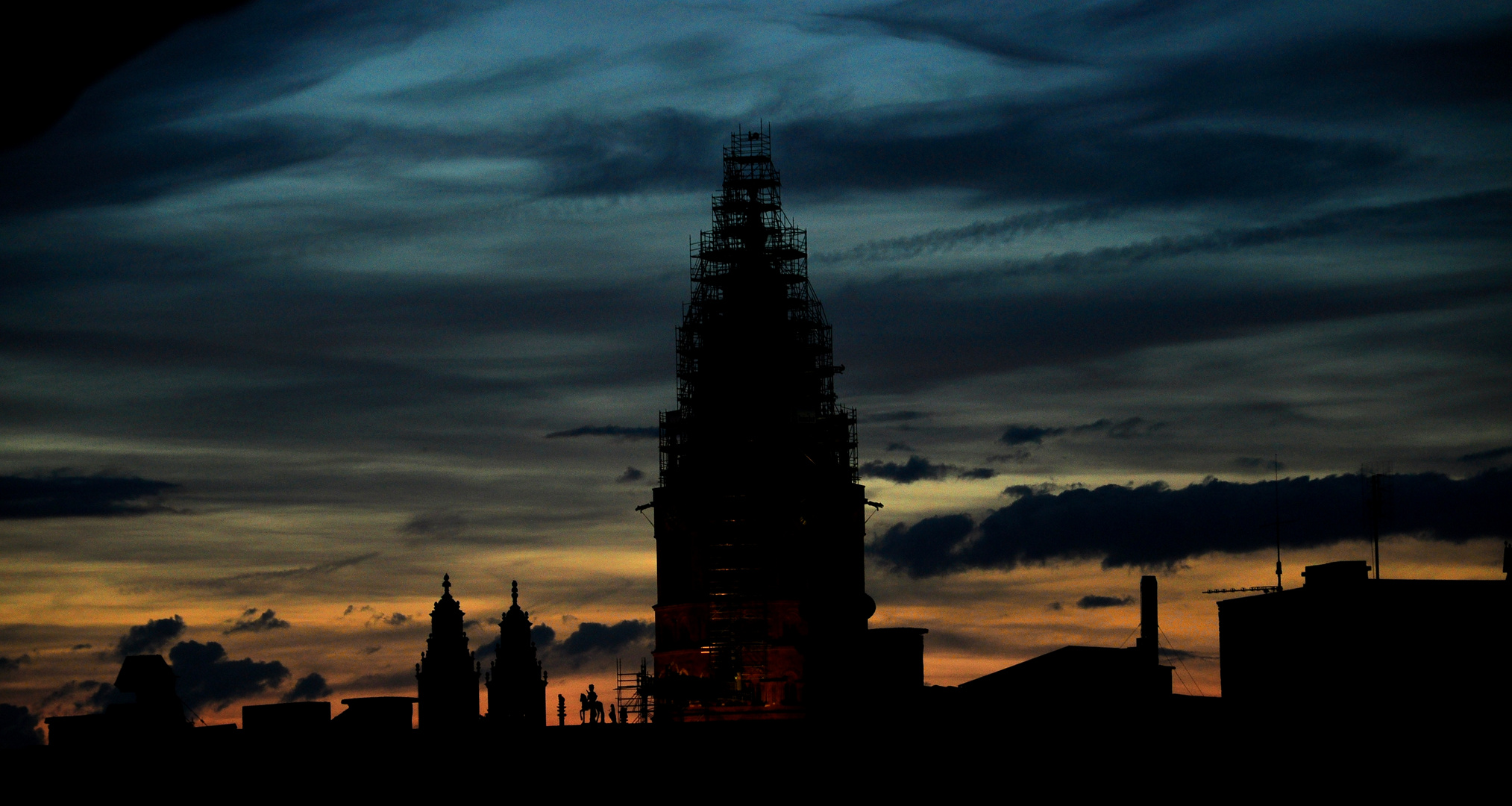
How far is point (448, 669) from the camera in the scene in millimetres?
102938

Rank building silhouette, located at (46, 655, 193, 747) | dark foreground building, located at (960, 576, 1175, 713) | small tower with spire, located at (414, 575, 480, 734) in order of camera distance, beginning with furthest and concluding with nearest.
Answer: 1. small tower with spire, located at (414, 575, 480, 734)
2. dark foreground building, located at (960, 576, 1175, 713)
3. building silhouette, located at (46, 655, 193, 747)

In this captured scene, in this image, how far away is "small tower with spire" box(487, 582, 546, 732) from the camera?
105125 millimetres

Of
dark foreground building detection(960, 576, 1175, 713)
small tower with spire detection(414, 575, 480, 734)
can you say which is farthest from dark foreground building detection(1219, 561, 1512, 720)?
small tower with spire detection(414, 575, 480, 734)

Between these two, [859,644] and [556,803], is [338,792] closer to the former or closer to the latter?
[556,803]

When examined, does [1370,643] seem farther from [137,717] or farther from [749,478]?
[749,478]

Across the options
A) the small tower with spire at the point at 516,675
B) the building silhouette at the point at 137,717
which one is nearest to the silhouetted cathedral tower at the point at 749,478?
the small tower with spire at the point at 516,675

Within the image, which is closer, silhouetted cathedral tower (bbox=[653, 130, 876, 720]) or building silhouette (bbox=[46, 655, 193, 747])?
building silhouette (bbox=[46, 655, 193, 747])

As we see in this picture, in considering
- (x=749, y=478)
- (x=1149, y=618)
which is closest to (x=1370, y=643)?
(x=1149, y=618)

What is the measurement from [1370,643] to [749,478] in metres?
54.1

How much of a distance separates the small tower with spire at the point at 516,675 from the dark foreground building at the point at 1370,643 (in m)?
50.2

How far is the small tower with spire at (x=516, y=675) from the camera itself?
105 meters

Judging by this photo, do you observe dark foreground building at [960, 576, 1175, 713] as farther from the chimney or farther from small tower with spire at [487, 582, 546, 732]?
small tower with spire at [487, 582, 546, 732]

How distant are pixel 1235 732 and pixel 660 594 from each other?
68.8 metres

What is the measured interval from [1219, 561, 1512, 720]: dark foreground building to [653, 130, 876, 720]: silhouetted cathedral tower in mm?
37830
